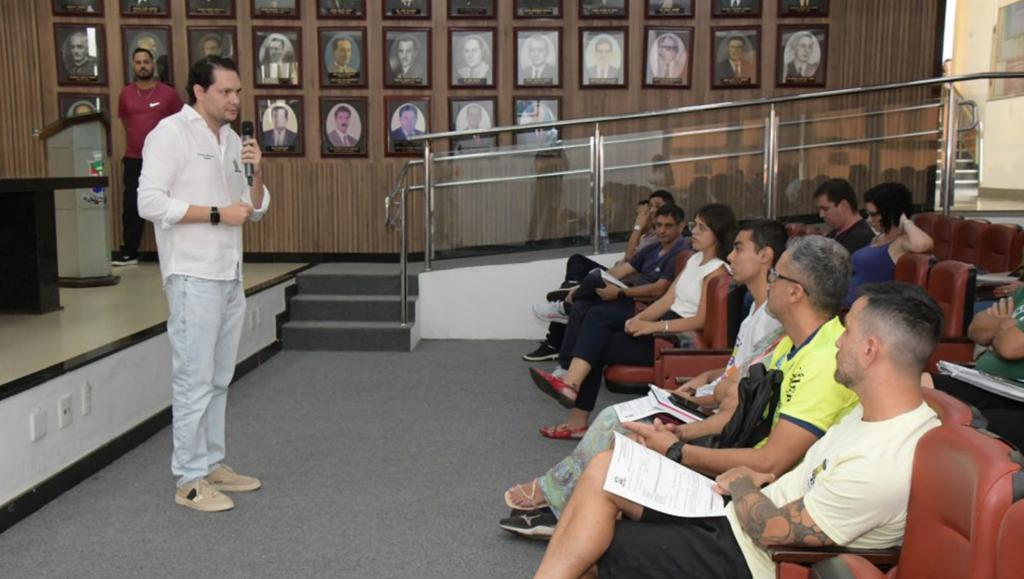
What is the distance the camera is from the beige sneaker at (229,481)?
414 cm

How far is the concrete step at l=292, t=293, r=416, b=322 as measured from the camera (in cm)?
777

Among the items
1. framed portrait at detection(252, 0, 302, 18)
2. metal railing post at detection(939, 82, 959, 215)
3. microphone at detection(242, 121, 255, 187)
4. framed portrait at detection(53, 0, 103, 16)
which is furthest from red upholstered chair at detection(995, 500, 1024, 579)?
framed portrait at detection(53, 0, 103, 16)

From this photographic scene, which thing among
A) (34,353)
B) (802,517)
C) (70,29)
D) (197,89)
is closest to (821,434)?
(802,517)

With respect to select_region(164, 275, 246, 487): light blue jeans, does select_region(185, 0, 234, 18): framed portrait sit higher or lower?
higher

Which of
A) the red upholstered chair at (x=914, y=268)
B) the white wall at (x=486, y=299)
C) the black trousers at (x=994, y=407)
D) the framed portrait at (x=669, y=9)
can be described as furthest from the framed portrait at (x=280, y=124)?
the black trousers at (x=994, y=407)

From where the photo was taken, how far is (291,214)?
9.48 metres

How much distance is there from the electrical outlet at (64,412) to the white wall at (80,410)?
0.02 metres

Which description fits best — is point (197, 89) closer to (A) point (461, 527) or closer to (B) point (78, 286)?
(A) point (461, 527)

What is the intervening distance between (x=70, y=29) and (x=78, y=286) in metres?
3.13

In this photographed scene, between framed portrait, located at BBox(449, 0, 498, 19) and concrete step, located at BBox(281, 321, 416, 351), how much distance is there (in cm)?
347

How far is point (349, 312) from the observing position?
25.7ft

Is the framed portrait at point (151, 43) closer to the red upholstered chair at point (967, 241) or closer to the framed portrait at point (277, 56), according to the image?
the framed portrait at point (277, 56)

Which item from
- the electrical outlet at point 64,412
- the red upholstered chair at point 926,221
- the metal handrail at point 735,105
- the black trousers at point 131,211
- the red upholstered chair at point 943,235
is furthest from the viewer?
the black trousers at point 131,211

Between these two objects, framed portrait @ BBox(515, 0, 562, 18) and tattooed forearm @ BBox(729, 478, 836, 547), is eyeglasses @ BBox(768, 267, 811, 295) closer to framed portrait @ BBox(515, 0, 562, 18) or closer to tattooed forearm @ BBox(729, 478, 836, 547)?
tattooed forearm @ BBox(729, 478, 836, 547)
